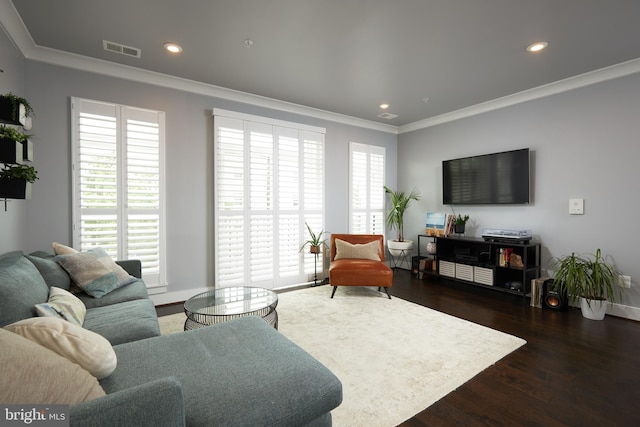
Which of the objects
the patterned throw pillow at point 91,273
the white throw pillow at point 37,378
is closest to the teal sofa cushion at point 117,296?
the patterned throw pillow at point 91,273

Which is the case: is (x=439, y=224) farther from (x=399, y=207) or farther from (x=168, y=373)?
(x=168, y=373)

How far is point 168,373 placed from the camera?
1299 mm

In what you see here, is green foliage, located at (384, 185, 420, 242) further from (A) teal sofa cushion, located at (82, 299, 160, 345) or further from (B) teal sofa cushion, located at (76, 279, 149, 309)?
(A) teal sofa cushion, located at (82, 299, 160, 345)

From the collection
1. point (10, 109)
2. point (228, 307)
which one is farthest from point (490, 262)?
point (10, 109)

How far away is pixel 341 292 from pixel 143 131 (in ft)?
10.4

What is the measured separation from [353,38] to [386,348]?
2.74 meters

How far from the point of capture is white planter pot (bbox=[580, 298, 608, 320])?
3.11m

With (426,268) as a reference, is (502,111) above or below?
above

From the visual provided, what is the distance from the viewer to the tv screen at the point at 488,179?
13.0 feet

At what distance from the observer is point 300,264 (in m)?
4.55

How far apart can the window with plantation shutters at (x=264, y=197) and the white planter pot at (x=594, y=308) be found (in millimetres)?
3333

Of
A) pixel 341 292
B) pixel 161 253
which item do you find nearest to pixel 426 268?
pixel 341 292

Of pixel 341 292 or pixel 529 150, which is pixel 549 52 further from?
pixel 341 292

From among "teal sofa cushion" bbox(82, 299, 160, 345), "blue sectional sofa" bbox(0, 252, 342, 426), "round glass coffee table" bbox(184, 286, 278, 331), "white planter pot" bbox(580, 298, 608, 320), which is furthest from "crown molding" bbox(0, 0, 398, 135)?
"white planter pot" bbox(580, 298, 608, 320)
